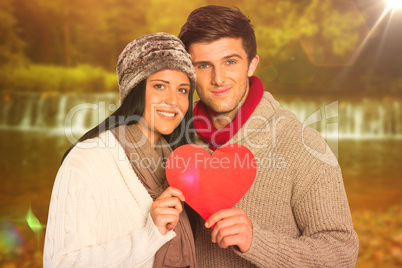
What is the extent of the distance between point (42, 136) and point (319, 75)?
11.4ft

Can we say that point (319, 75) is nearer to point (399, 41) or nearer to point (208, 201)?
point (399, 41)

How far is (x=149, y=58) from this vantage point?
55.6 inches

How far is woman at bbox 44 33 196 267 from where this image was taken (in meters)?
1.21

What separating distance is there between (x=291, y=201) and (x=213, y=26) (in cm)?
85

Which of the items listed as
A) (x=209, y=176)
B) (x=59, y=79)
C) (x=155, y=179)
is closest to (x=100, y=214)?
(x=155, y=179)

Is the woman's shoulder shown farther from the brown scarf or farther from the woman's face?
the woman's face

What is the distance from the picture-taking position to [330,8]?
432 cm

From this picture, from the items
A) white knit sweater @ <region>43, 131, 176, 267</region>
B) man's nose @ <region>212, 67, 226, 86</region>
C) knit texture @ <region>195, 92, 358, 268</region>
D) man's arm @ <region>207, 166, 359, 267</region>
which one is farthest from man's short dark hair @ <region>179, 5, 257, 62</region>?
man's arm @ <region>207, 166, 359, 267</region>

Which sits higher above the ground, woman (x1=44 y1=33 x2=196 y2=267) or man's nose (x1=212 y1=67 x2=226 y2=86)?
man's nose (x1=212 y1=67 x2=226 y2=86)

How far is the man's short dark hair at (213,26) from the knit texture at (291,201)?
0.35 meters

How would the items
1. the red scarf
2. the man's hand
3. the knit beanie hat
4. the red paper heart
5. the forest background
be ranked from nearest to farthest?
the man's hand
the red paper heart
the knit beanie hat
the red scarf
the forest background

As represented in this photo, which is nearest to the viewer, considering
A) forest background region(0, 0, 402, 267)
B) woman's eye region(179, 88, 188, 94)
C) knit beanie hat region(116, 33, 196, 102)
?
knit beanie hat region(116, 33, 196, 102)

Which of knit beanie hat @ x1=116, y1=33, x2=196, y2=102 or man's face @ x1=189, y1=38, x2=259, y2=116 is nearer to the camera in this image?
knit beanie hat @ x1=116, y1=33, x2=196, y2=102

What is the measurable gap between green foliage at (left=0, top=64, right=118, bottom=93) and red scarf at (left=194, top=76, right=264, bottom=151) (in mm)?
2711
